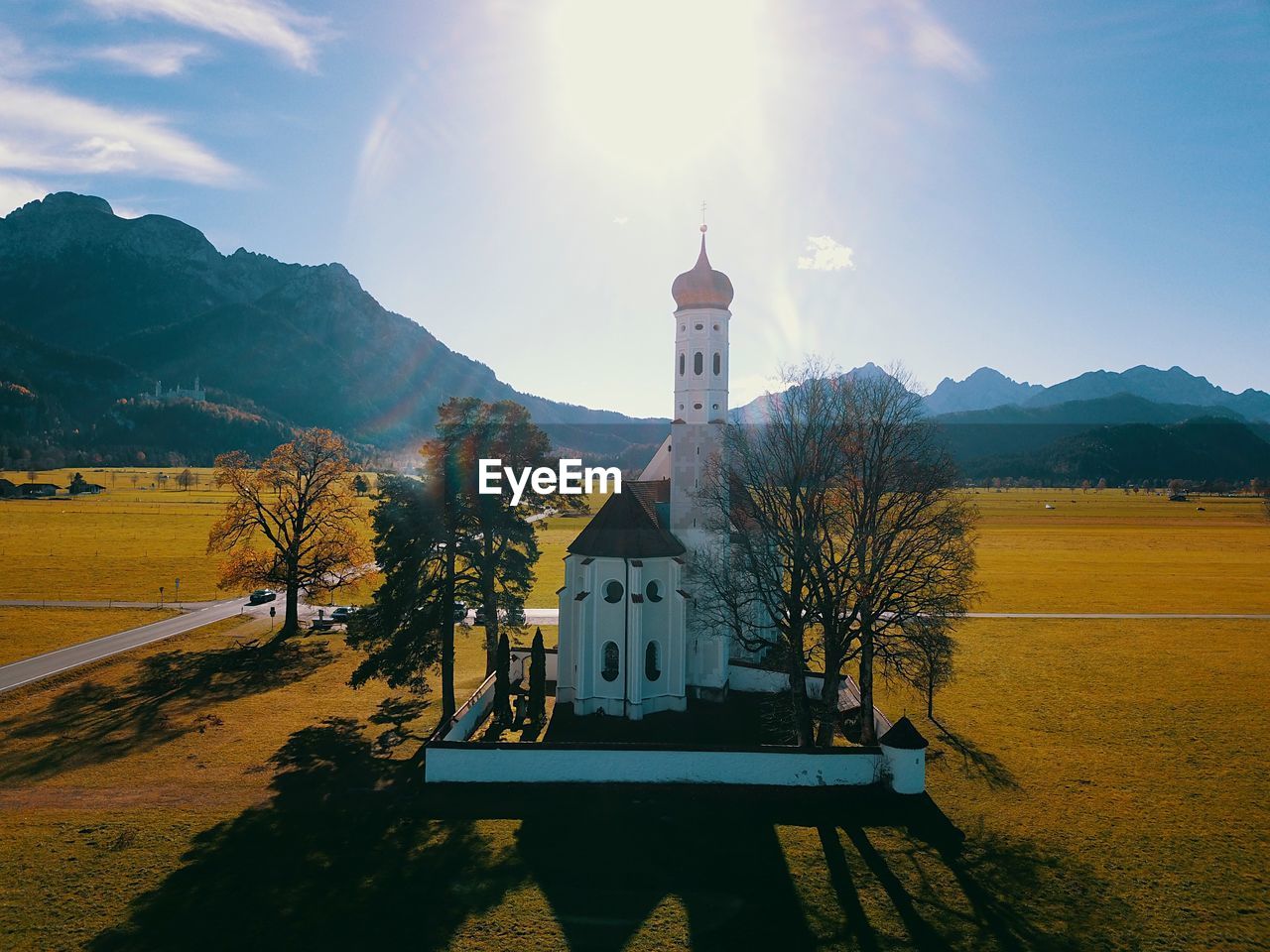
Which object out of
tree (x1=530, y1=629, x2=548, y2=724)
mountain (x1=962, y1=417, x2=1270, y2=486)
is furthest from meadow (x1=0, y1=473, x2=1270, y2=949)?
mountain (x1=962, y1=417, x2=1270, y2=486)

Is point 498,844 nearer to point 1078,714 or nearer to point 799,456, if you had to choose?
point 799,456

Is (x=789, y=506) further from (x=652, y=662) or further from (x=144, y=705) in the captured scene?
(x=144, y=705)

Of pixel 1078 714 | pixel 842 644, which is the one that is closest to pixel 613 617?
pixel 842 644

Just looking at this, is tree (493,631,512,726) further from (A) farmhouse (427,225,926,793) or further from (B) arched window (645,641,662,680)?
(B) arched window (645,641,662,680)

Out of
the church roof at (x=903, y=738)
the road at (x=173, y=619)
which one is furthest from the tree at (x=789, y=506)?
the road at (x=173, y=619)

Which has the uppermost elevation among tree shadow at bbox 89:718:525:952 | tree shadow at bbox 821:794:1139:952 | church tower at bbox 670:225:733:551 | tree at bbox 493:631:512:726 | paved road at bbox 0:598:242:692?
church tower at bbox 670:225:733:551
